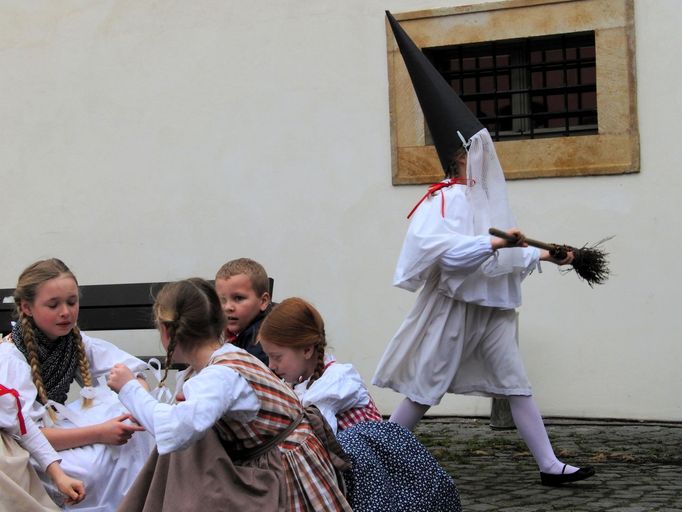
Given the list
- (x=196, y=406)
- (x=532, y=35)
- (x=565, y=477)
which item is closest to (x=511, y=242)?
(x=565, y=477)

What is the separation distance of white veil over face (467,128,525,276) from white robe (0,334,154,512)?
6.96ft

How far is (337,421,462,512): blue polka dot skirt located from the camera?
382 cm

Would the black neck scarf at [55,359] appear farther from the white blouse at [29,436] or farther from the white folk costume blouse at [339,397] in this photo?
the white folk costume blouse at [339,397]

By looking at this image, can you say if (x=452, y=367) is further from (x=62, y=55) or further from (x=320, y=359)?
(x=62, y=55)

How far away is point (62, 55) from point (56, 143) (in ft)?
2.19

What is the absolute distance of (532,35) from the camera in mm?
7941

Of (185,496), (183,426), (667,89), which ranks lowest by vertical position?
(185,496)

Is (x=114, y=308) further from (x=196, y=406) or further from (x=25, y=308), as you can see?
(x=196, y=406)

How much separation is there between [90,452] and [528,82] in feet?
16.1

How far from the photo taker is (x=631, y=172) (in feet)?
25.2

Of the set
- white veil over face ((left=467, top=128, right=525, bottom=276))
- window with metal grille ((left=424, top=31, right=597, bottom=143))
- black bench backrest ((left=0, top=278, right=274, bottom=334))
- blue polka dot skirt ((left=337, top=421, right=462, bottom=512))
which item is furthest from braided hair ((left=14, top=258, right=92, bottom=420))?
window with metal grille ((left=424, top=31, right=597, bottom=143))

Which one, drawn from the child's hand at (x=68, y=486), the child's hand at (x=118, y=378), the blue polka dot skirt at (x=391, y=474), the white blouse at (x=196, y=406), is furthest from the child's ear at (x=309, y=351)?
the child's hand at (x=68, y=486)

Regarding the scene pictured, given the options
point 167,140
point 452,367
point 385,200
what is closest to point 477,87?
point 385,200

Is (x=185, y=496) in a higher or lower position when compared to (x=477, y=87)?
lower
